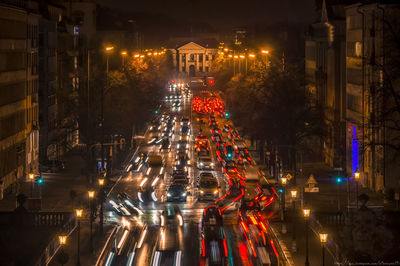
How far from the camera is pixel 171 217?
172ft

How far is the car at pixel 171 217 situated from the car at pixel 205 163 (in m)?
20.9

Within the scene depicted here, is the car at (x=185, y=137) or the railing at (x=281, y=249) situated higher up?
the car at (x=185, y=137)

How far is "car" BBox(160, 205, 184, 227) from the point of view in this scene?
1973 inches

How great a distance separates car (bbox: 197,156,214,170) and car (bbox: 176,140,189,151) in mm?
12283

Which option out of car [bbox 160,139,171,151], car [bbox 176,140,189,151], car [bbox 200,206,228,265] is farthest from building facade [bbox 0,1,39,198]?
car [bbox 176,140,189,151]

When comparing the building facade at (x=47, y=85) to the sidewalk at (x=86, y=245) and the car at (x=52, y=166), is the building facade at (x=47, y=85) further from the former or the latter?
the sidewalk at (x=86, y=245)

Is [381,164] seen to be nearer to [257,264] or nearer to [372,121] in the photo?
[372,121]

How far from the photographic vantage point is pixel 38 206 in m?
51.7

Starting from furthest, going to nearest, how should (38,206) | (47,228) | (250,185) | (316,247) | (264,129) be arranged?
(264,129), (250,185), (38,206), (47,228), (316,247)

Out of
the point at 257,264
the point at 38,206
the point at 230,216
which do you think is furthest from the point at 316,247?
the point at 38,206

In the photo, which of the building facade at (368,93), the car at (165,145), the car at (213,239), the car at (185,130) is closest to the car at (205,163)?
the building facade at (368,93)

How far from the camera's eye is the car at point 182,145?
92025mm

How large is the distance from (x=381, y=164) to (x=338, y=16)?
86.2 feet

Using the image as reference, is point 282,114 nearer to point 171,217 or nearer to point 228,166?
point 228,166
